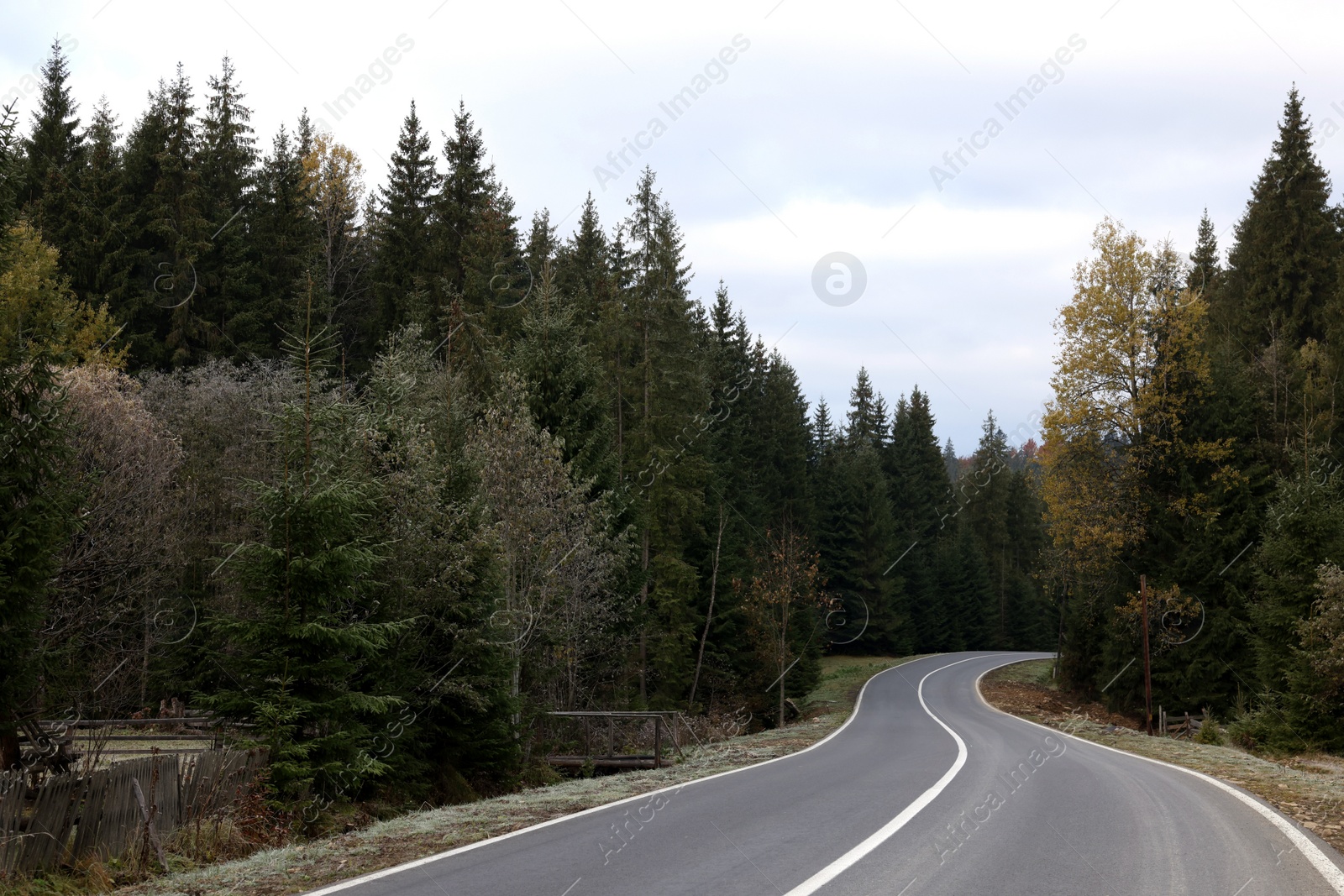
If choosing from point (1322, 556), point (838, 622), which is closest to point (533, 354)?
point (1322, 556)

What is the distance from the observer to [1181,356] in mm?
35281

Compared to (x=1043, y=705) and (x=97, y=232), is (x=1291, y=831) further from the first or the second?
(x=97, y=232)

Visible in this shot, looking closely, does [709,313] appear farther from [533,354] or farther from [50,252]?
[50,252]

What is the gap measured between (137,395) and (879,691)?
35.5m

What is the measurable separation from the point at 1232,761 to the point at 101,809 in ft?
59.8

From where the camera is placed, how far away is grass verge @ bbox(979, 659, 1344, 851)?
34.2ft

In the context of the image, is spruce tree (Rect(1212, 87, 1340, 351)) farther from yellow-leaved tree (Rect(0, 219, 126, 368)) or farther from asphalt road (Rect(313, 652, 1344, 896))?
yellow-leaved tree (Rect(0, 219, 126, 368))

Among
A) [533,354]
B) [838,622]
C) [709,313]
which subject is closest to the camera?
[533,354]

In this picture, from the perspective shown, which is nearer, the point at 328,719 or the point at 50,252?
the point at 328,719

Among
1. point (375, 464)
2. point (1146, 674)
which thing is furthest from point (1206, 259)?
point (375, 464)

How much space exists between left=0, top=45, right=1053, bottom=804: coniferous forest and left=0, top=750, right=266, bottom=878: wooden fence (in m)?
1.94

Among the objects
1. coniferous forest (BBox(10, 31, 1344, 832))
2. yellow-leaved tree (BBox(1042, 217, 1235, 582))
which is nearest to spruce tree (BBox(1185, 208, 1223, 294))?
coniferous forest (BBox(10, 31, 1344, 832))

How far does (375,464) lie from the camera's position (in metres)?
19.6

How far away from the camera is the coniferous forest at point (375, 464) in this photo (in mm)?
14461
